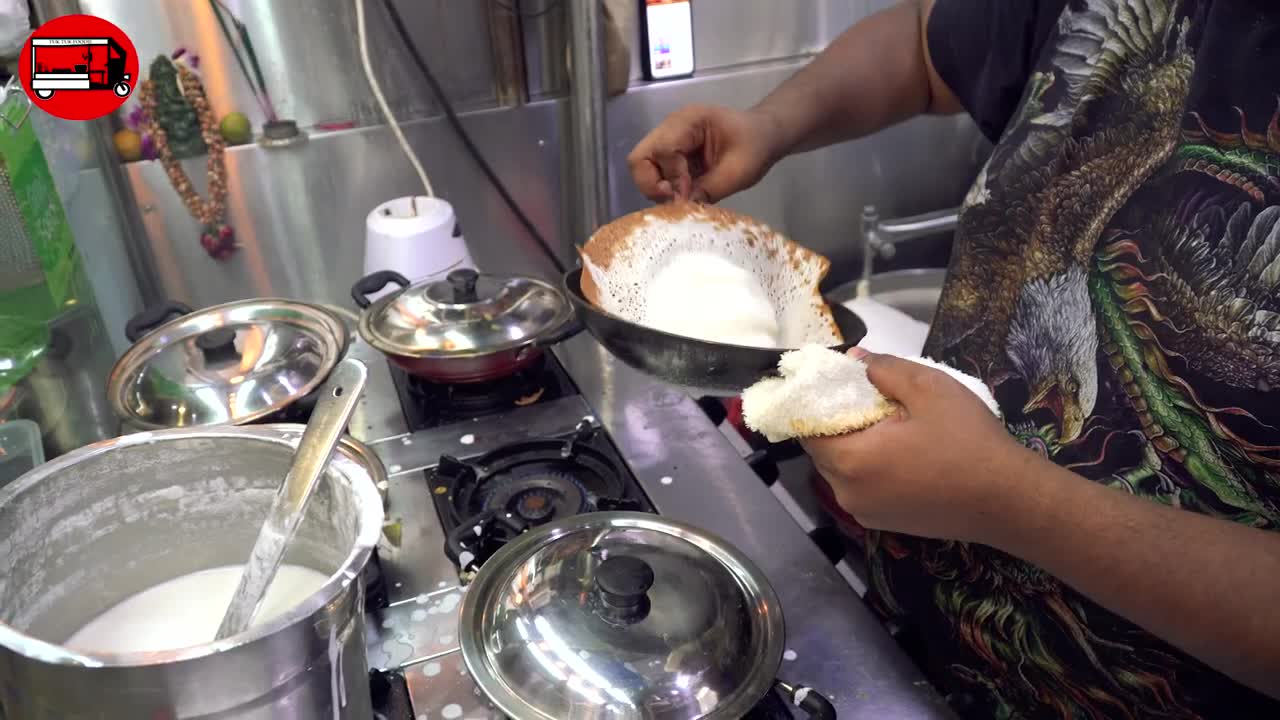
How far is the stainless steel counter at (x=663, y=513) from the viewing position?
2.07 feet

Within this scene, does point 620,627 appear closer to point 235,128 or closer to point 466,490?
point 466,490

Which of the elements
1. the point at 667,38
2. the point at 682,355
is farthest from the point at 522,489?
the point at 667,38

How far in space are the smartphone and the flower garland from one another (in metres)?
0.65

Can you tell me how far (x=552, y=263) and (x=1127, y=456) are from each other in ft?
3.39

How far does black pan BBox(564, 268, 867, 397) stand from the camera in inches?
25.3

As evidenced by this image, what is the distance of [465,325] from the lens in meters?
0.93

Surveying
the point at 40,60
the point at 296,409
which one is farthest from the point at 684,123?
the point at 40,60

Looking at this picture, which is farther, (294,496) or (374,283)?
(374,283)

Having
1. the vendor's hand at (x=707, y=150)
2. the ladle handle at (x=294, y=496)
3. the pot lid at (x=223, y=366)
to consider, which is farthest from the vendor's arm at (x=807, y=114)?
the ladle handle at (x=294, y=496)

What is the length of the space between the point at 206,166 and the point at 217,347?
1.58 ft

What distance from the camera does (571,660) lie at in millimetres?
586

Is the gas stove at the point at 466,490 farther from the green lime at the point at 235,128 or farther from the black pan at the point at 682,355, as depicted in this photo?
the green lime at the point at 235,128

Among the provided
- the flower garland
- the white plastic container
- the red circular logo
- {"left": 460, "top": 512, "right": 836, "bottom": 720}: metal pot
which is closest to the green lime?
the flower garland

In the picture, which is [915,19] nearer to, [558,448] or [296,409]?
[558,448]
